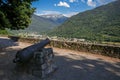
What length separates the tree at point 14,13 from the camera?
13.2 meters

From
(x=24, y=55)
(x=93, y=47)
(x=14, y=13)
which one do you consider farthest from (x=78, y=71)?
(x=14, y=13)

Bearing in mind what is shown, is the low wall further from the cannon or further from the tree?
the cannon

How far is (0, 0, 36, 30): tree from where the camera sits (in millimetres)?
13172

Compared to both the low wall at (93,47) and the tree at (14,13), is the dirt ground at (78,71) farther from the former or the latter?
the tree at (14,13)

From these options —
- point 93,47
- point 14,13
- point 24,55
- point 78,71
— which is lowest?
point 78,71

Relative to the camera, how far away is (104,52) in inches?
532

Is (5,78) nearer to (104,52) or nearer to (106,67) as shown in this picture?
(106,67)

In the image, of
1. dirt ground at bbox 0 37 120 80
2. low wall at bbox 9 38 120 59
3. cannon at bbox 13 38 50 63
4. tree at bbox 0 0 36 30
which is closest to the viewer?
cannon at bbox 13 38 50 63

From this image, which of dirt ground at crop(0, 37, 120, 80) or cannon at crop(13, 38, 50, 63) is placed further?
dirt ground at crop(0, 37, 120, 80)

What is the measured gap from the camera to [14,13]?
13.8 meters

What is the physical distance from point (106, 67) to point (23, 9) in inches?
282

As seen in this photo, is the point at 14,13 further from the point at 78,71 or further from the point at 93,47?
the point at 78,71

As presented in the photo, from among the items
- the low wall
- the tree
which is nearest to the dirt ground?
the low wall

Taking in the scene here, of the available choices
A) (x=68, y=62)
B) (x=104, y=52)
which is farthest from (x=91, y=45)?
(x=68, y=62)
